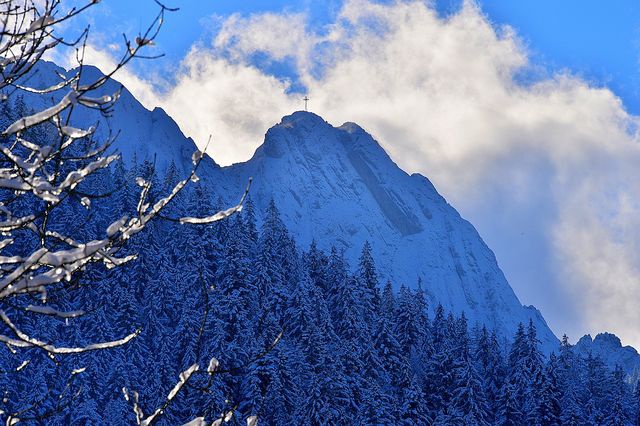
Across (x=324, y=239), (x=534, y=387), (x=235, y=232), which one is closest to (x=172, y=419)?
(x=235, y=232)

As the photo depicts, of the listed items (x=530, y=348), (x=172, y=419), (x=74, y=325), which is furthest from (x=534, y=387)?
(x=74, y=325)

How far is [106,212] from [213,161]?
136982mm

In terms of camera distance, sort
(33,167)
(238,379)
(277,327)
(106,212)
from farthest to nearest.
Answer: (106,212), (277,327), (238,379), (33,167)

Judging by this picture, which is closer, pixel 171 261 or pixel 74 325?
pixel 74 325

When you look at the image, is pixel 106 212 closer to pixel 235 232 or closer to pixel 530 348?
pixel 235 232

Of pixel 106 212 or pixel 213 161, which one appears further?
pixel 213 161

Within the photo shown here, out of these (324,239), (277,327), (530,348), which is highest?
(324,239)

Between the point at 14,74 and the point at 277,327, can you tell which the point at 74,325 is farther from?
the point at 14,74

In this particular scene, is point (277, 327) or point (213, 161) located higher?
point (213, 161)

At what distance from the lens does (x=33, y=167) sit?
2979mm

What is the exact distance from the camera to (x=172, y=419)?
113ft

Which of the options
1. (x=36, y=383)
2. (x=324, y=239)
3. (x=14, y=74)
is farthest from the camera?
(x=324, y=239)

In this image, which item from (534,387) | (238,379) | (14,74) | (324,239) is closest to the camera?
(14,74)

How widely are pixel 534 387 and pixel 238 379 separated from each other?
22.4m
